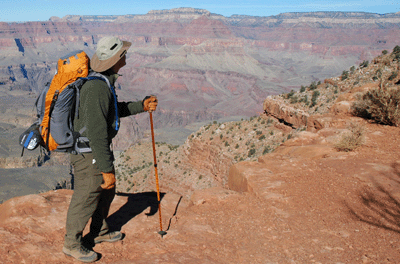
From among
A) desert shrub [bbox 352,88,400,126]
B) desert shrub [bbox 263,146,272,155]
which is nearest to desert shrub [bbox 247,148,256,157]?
desert shrub [bbox 263,146,272,155]

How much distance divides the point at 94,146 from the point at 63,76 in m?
0.83

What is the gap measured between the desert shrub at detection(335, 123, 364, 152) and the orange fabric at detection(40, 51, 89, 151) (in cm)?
556

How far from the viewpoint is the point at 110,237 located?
3979 millimetres

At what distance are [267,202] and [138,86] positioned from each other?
149572mm

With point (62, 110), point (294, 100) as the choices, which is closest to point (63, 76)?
point (62, 110)

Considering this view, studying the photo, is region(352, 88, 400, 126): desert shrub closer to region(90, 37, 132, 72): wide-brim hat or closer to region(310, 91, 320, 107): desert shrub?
region(310, 91, 320, 107): desert shrub

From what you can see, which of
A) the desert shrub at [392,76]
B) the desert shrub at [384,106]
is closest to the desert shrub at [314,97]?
the desert shrub at [392,76]

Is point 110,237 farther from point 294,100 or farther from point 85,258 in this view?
point 294,100

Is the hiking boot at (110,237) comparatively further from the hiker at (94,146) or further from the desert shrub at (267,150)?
the desert shrub at (267,150)

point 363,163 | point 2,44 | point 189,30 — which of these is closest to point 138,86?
point 189,30

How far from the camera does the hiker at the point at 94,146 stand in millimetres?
3248

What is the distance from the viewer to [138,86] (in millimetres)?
149375

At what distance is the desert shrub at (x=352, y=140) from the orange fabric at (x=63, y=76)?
5557mm

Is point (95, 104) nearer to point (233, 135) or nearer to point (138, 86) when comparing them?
point (233, 135)
